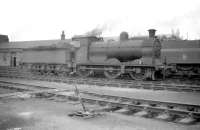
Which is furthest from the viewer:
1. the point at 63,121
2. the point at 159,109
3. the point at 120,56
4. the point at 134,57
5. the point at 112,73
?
the point at 112,73

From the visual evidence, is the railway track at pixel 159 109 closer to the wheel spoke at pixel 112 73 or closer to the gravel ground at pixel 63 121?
the gravel ground at pixel 63 121

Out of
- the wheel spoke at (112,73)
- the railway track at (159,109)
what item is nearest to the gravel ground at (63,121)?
the railway track at (159,109)

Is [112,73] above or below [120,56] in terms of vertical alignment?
below

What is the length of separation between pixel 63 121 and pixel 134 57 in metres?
11.4

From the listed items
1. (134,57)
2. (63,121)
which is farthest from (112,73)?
(63,121)

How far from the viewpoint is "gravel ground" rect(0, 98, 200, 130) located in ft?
20.4

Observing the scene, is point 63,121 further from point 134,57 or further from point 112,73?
point 112,73

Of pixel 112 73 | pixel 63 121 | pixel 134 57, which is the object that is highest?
pixel 134 57

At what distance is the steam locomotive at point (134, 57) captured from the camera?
16.7 meters

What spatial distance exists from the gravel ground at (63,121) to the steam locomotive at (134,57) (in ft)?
30.1

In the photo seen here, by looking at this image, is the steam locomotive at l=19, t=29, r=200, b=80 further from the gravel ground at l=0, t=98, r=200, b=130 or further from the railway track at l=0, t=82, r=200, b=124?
the gravel ground at l=0, t=98, r=200, b=130

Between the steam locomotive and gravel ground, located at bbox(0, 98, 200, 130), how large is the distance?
9.16 meters

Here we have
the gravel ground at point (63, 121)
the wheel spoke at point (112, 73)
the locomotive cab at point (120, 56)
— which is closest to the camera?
the gravel ground at point (63, 121)

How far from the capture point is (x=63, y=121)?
6.78 meters
